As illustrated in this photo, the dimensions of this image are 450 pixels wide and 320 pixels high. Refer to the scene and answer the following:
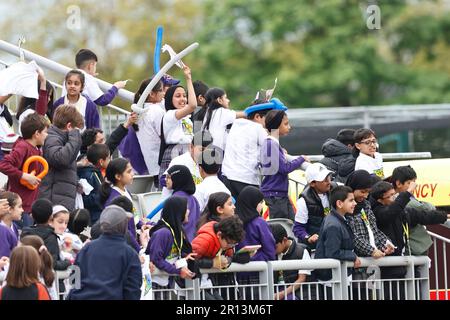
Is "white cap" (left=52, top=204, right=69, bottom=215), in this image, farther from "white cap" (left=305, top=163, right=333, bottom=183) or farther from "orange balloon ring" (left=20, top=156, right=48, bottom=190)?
"white cap" (left=305, top=163, right=333, bottom=183)

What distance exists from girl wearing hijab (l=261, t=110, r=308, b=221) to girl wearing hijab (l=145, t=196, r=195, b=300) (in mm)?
2330

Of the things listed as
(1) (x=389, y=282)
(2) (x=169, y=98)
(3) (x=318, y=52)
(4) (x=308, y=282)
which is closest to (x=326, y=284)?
(4) (x=308, y=282)

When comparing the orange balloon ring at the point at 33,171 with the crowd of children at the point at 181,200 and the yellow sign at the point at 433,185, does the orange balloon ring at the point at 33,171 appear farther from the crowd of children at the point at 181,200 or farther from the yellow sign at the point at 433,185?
the yellow sign at the point at 433,185

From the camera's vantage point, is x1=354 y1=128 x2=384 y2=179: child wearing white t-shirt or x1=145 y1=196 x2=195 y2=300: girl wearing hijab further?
x1=354 y1=128 x2=384 y2=179: child wearing white t-shirt

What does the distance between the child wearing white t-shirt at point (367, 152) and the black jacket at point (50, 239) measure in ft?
13.4

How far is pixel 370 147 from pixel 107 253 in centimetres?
480

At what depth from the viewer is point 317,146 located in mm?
33156

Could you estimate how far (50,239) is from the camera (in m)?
14.6

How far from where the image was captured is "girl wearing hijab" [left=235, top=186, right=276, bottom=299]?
15.3 meters

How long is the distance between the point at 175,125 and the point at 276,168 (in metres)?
1.22

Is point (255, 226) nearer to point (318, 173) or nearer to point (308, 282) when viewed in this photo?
point (308, 282)

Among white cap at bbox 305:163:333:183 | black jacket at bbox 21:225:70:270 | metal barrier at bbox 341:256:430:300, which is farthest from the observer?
white cap at bbox 305:163:333:183

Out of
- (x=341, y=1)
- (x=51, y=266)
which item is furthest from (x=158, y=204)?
(x=341, y=1)

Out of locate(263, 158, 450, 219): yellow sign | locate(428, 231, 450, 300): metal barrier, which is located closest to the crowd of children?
locate(428, 231, 450, 300): metal barrier
